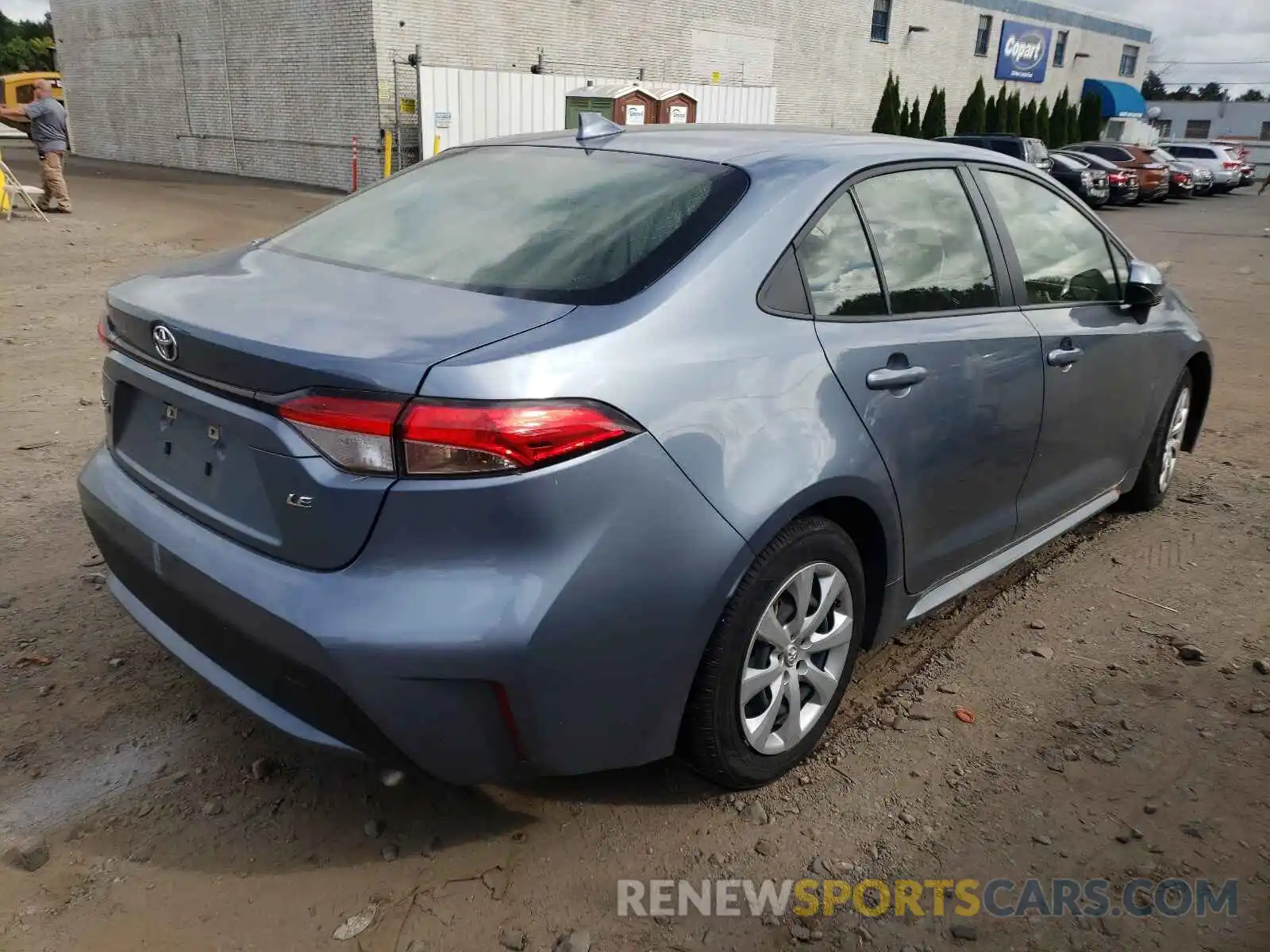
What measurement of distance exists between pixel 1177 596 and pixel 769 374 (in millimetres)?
2606

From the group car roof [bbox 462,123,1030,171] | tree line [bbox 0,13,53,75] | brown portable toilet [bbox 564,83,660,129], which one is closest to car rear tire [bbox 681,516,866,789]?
car roof [bbox 462,123,1030,171]

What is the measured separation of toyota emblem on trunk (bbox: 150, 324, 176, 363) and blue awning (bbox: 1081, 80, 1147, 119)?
4892cm

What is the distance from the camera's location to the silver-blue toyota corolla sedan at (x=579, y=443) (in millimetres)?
2096

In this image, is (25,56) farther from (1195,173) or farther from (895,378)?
(895,378)

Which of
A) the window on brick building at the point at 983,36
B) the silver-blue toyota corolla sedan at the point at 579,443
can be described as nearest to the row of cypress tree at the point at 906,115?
the window on brick building at the point at 983,36

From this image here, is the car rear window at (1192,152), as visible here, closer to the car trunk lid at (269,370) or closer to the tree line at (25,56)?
the car trunk lid at (269,370)

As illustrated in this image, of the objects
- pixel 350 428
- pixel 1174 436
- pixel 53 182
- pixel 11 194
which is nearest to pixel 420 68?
pixel 53 182

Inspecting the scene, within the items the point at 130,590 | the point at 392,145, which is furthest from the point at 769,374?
the point at 392,145

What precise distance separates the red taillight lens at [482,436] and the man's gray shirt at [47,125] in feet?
46.4

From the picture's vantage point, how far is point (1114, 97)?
44562 mm

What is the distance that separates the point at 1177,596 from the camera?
4164 mm

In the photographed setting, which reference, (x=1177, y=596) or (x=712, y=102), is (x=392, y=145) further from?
(x=1177, y=596)

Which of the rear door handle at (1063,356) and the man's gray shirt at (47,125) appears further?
the man's gray shirt at (47,125)

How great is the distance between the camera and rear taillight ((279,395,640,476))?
2.05 metres
